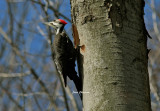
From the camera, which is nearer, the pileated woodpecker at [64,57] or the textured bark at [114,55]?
the textured bark at [114,55]

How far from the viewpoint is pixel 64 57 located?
3.41 metres

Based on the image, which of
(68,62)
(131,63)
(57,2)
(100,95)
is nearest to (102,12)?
(131,63)

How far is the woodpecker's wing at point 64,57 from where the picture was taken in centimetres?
331

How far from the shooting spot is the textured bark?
2000 mm

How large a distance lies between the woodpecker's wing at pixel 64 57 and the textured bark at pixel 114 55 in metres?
0.86

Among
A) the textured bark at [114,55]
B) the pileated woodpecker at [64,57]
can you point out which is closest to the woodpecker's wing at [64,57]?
the pileated woodpecker at [64,57]

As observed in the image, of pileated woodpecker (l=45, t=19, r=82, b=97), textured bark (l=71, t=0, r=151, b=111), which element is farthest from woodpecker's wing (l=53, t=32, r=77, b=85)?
textured bark (l=71, t=0, r=151, b=111)

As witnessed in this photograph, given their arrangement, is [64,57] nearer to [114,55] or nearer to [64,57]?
[64,57]

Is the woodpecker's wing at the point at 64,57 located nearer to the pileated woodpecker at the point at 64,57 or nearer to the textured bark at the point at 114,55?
the pileated woodpecker at the point at 64,57

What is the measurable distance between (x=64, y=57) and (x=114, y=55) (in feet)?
4.46

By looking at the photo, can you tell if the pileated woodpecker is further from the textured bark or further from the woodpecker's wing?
the textured bark

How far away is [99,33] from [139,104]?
0.63 meters

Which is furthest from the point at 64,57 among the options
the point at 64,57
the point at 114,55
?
the point at 114,55

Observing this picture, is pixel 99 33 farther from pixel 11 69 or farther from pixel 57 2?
pixel 11 69
